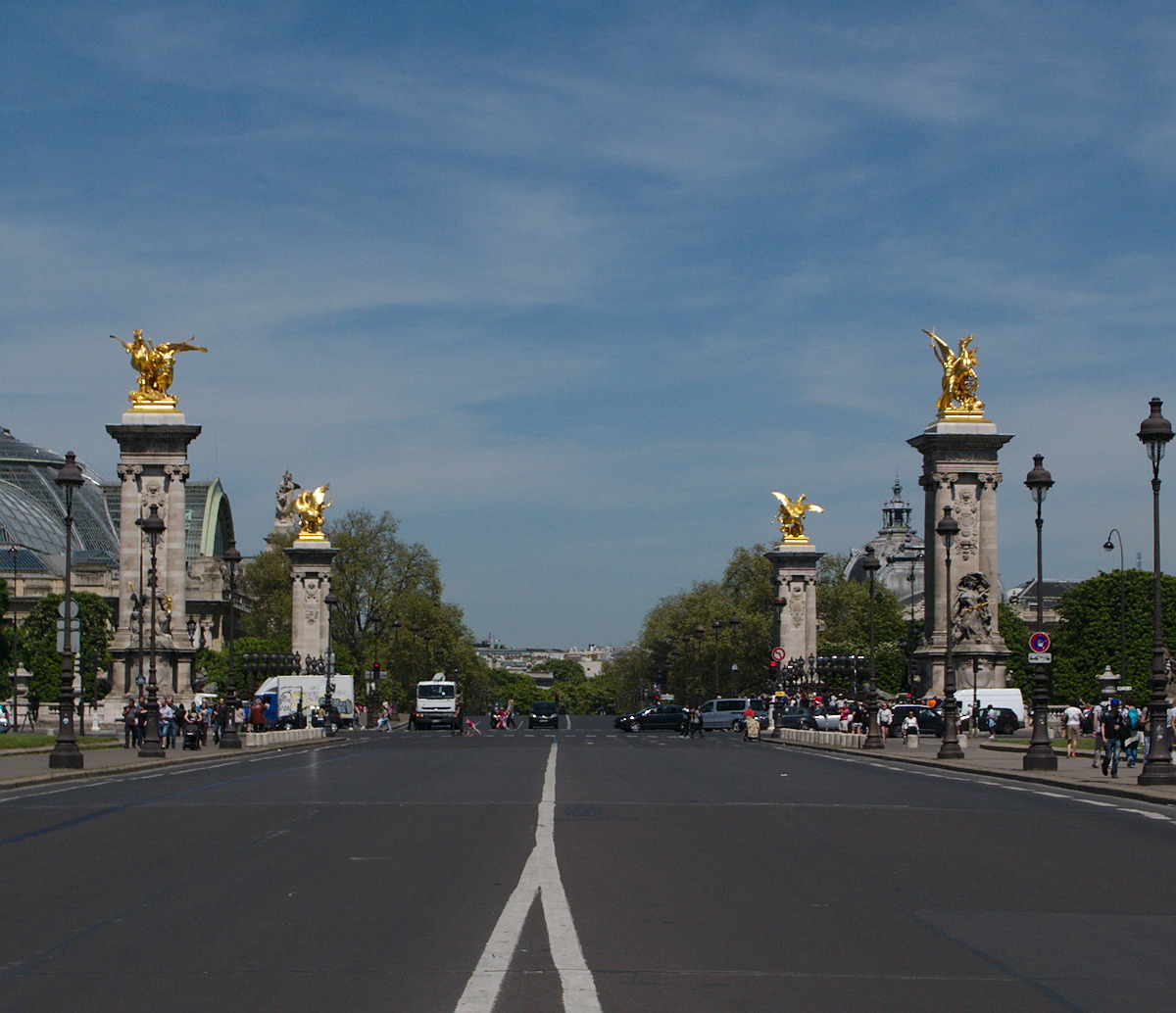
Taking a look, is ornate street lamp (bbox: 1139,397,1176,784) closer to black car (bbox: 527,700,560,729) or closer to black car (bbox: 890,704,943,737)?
black car (bbox: 890,704,943,737)

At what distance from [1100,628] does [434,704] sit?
40.5 m

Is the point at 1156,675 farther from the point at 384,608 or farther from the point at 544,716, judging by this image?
the point at 384,608

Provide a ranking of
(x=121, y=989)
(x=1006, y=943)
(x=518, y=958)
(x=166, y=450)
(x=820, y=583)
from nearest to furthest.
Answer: (x=121, y=989) → (x=518, y=958) → (x=1006, y=943) → (x=166, y=450) → (x=820, y=583)

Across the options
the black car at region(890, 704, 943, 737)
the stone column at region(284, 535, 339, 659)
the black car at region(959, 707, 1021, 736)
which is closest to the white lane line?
the black car at region(890, 704, 943, 737)

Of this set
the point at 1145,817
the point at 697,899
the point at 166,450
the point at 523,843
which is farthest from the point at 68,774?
the point at 166,450

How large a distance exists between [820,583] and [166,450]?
88017 millimetres

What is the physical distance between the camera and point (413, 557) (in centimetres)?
13012

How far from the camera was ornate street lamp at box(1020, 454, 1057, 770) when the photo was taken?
122ft

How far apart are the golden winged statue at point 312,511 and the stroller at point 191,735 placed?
180 feet

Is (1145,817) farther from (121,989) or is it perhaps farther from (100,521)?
(100,521)

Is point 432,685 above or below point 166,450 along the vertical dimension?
below

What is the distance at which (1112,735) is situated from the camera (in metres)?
34.4

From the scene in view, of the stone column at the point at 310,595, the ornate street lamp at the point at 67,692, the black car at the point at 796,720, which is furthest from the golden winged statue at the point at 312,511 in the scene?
the ornate street lamp at the point at 67,692

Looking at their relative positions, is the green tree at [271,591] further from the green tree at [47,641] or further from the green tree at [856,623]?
the green tree at [856,623]
